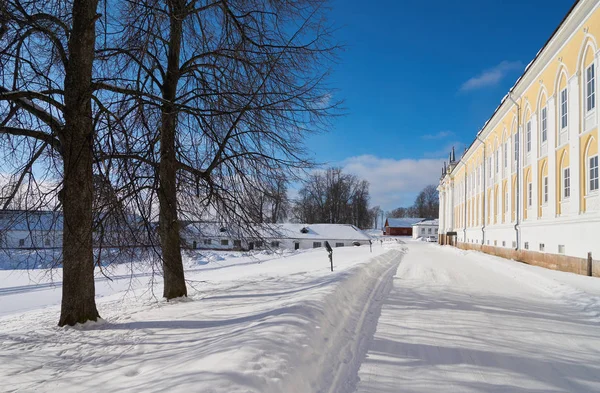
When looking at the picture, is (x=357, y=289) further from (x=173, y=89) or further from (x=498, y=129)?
(x=498, y=129)

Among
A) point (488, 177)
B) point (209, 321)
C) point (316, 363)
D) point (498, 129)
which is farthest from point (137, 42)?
point (488, 177)

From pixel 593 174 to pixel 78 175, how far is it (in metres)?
16.9

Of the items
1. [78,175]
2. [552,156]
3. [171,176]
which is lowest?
[78,175]

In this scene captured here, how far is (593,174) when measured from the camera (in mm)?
15195

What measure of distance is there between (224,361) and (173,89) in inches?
283

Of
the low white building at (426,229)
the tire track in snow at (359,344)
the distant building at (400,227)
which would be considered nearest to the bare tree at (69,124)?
the tire track in snow at (359,344)

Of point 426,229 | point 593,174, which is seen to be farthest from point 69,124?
point 426,229

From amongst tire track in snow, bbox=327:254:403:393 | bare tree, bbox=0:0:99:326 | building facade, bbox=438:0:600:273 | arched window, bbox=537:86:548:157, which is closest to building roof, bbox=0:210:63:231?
bare tree, bbox=0:0:99:326

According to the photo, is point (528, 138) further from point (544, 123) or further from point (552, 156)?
point (552, 156)

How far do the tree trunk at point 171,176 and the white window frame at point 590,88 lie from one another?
15089 mm

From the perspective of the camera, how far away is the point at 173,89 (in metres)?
9.39

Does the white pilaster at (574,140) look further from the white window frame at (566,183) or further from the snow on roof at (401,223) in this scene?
the snow on roof at (401,223)

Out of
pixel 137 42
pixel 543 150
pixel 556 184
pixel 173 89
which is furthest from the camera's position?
pixel 543 150

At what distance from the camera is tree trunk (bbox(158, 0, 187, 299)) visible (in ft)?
23.1
